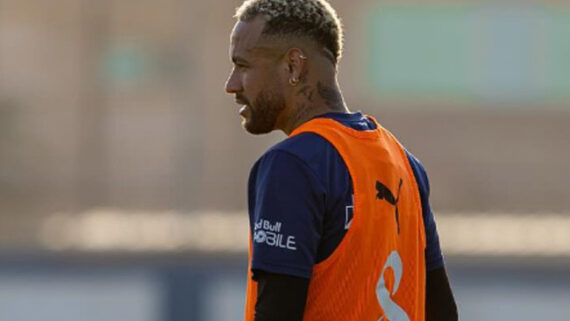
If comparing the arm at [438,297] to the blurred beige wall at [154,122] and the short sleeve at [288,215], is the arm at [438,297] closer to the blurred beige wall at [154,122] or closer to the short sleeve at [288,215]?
the short sleeve at [288,215]

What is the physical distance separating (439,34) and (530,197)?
86.4 inches

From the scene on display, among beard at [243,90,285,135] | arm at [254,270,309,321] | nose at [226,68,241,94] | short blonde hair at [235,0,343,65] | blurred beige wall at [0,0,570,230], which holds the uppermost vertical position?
short blonde hair at [235,0,343,65]

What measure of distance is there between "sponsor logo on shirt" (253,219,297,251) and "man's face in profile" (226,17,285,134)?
0.26 metres

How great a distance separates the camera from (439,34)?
15.6 m

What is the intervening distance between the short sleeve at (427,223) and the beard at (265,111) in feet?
1.00

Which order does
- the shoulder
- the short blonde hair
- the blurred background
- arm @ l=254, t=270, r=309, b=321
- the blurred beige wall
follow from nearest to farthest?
arm @ l=254, t=270, r=309, b=321 → the short blonde hair → the shoulder → the blurred background → the blurred beige wall

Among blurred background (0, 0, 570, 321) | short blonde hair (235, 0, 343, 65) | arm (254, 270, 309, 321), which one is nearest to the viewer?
arm (254, 270, 309, 321)

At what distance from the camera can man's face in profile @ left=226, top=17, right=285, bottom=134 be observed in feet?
8.02

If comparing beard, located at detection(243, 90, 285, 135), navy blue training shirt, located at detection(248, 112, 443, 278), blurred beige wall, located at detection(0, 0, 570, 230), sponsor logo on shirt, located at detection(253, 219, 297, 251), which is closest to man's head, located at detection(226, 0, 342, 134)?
beard, located at detection(243, 90, 285, 135)

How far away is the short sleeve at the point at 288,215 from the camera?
7.46 feet

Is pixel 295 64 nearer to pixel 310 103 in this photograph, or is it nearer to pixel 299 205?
pixel 310 103

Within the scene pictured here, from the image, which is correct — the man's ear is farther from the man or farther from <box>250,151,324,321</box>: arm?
<box>250,151,324,321</box>: arm

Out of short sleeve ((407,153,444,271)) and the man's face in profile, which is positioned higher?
the man's face in profile

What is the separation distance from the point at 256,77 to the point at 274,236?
0.33 meters
